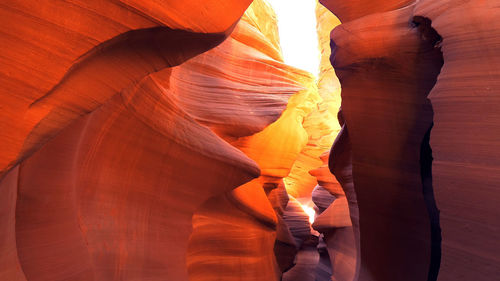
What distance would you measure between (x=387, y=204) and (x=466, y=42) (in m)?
1.69

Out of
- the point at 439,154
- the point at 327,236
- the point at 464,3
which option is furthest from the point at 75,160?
the point at 327,236

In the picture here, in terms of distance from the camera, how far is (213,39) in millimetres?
1675

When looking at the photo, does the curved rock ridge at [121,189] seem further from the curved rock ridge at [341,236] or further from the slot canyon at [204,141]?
the curved rock ridge at [341,236]

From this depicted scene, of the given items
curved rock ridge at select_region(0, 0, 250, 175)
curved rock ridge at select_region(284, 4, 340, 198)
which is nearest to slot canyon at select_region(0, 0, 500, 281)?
curved rock ridge at select_region(0, 0, 250, 175)

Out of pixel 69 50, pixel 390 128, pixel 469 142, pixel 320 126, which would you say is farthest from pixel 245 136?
pixel 320 126

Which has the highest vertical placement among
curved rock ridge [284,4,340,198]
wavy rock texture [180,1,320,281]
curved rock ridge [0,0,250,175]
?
curved rock ridge [0,0,250,175]

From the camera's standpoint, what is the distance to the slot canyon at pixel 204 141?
3.98 ft

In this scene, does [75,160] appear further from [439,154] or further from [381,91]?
[381,91]

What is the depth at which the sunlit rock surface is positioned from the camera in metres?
1.75

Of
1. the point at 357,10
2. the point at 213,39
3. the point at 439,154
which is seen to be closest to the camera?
the point at 213,39

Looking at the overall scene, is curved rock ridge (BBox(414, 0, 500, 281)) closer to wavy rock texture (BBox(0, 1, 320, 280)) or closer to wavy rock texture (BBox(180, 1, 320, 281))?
wavy rock texture (BBox(0, 1, 320, 280))

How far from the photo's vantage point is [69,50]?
1.16 metres

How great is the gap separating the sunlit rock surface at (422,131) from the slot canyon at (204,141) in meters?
0.01

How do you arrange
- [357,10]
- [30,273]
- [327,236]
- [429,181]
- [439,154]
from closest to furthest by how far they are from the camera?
[30,273]
[439,154]
[429,181]
[357,10]
[327,236]
